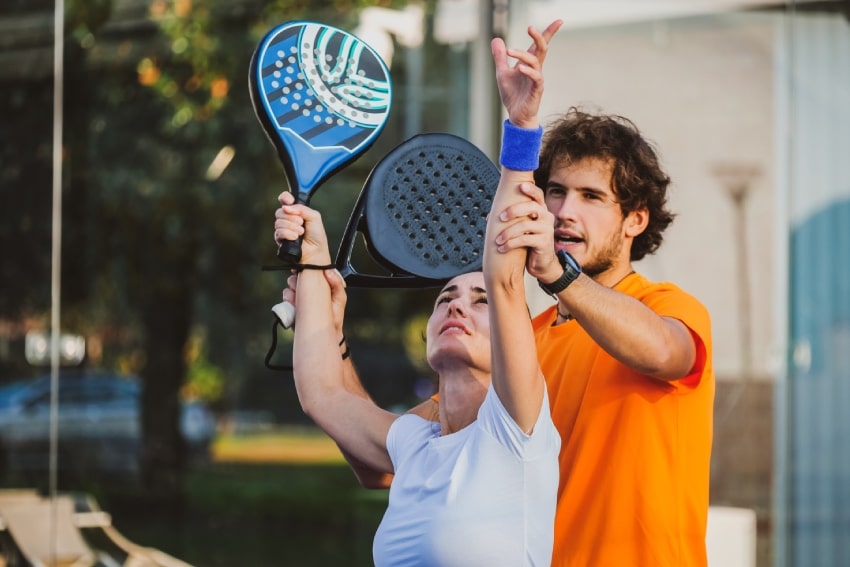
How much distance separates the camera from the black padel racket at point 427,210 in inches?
65.7

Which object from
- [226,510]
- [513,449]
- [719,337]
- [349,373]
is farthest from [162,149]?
[513,449]

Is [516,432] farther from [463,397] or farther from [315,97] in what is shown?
[315,97]

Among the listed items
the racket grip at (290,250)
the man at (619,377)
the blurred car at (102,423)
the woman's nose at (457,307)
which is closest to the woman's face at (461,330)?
the woman's nose at (457,307)

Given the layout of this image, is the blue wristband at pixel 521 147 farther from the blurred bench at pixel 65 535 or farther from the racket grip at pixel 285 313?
the blurred bench at pixel 65 535

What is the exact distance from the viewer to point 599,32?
3979 millimetres

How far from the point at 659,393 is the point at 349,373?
448 millimetres

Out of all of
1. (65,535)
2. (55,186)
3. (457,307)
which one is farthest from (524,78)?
(65,535)

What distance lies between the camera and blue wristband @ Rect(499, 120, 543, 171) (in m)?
1.29

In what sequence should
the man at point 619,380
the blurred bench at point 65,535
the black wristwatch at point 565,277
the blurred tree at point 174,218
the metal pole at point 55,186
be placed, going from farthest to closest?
the blurred tree at point 174,218, the metal pole at point 55,186, the blurred bench at point 65,535, the man at point 619,380, the black wristwatch at point 565,277

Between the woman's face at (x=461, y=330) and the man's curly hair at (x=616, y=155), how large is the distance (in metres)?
0.25

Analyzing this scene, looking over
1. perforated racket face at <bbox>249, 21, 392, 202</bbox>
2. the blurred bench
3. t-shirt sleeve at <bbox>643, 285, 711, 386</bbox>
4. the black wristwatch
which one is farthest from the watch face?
the blurred bench

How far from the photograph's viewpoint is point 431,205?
1685 mm

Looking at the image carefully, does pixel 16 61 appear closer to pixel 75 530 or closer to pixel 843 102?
pixel 75 530

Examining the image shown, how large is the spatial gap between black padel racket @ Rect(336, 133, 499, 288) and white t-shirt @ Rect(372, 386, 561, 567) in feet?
1.11
